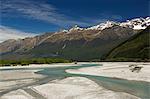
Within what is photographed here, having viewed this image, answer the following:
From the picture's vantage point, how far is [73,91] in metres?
41.5

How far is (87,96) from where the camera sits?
3688 centimetres

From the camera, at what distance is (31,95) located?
39.0m

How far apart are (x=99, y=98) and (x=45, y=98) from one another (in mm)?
6879

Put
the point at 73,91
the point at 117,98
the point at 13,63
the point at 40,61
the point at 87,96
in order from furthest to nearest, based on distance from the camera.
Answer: the point at 40,61 → the point at 13,63 → the point at 73,91 → the point at 87,96 → the point at 117,98

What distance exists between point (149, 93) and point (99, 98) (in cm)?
786

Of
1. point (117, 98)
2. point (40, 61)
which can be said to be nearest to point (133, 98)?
point (117, 98)

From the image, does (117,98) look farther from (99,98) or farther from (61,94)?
(61,94)

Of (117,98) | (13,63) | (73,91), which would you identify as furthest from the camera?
(13,63)

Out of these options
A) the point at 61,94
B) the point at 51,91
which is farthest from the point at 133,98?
the point at 51,91

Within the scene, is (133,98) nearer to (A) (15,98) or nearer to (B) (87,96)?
(B) (87,96)

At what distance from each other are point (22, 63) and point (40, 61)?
17.7 meters

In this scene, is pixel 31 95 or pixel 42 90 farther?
pixel 42 90

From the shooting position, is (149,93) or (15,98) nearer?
(15,98)

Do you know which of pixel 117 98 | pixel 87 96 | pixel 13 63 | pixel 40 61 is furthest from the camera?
Answer: pixel 40 61
